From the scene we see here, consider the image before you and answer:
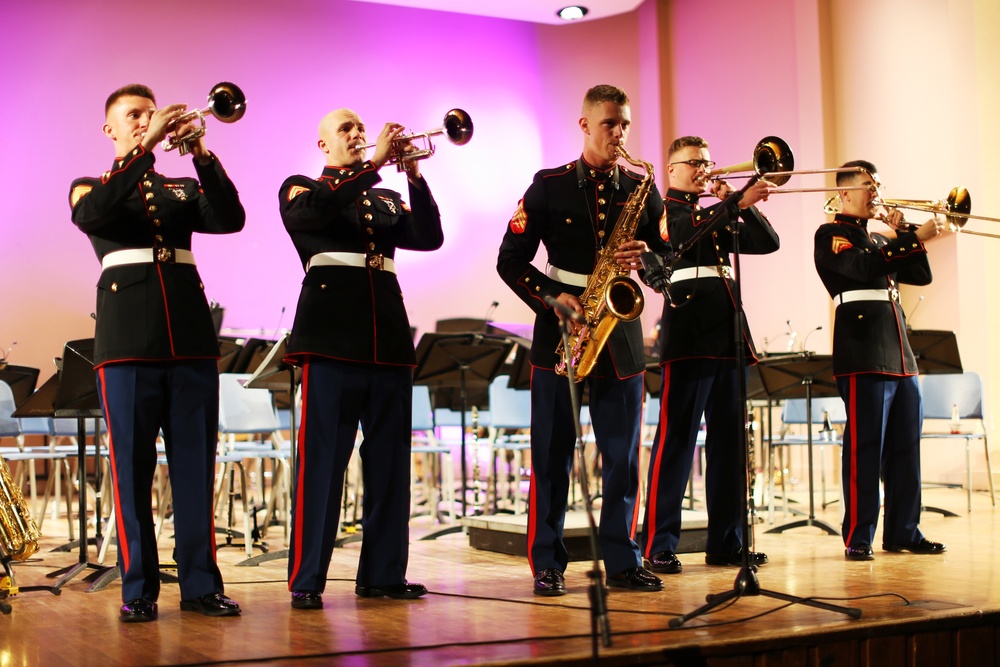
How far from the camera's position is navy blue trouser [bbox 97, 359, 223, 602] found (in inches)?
140

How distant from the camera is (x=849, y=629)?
3.17 meters

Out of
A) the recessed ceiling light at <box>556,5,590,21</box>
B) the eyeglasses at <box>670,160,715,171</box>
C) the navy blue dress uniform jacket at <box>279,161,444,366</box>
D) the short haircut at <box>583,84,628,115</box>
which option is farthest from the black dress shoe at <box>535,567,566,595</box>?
the recessed ceiling light at <box>556,5,590,21</box>

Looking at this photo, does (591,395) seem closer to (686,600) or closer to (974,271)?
(686,600)

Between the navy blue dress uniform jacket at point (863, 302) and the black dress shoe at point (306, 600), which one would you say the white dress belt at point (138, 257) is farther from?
the navy blue dress uniform jacket at point (863, 302)

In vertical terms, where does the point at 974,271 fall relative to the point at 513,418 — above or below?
above

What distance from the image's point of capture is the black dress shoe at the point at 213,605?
3.57 m

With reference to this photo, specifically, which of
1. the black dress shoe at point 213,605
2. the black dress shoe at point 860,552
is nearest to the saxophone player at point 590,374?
the black dress shoe at point 213,605

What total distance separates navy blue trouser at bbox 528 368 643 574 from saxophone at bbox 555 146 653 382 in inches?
3.5

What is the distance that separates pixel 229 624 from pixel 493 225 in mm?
9917

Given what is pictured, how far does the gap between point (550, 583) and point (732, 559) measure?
116 cm

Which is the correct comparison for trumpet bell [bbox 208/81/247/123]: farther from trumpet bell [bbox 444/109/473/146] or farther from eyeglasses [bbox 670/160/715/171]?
eyeglasses [bbox 670/160/715/171]

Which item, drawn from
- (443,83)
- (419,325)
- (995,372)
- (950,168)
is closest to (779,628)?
(995,372)

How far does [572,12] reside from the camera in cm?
1289

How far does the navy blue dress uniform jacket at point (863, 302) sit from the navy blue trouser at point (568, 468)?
1.55 metres
